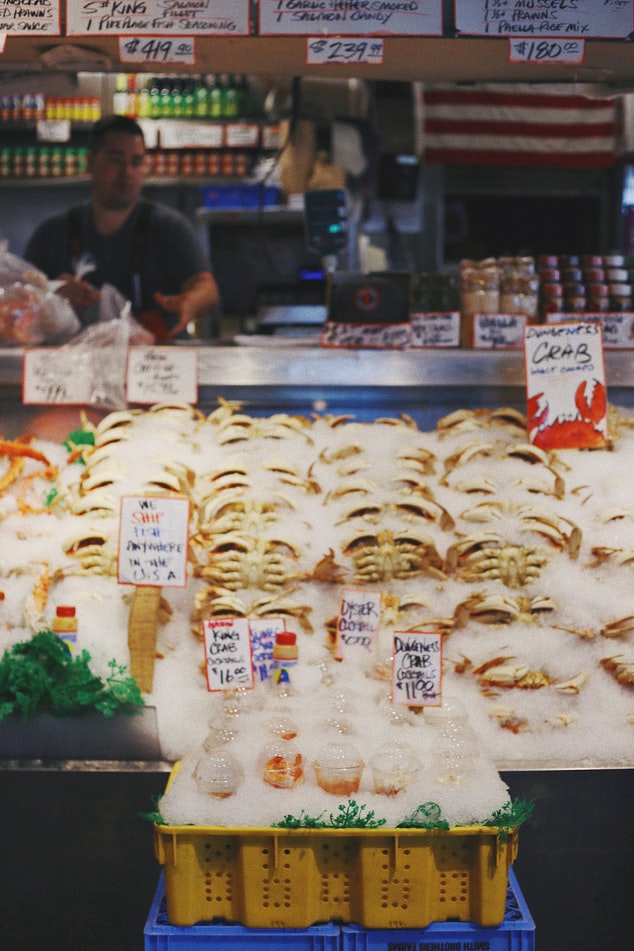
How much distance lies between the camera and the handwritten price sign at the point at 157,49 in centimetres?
247

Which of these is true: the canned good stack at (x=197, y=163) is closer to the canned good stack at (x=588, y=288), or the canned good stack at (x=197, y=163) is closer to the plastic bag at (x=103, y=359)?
the plastic bag at (x=103, y=359)

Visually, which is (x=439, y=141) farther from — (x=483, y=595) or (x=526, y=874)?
(x=526, y=874)

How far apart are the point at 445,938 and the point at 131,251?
12.0 ft

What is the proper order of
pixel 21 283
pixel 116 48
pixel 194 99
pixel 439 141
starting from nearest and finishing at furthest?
pixel 116 48, pixel 21 283, pixel 194 99, pixel 439 141

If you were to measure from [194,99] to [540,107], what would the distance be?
262cm

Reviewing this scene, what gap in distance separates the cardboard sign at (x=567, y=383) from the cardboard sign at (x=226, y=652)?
3.81 ft

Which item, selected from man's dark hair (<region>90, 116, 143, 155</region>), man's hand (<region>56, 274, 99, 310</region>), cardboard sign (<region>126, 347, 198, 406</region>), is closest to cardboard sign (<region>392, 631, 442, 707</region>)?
cardboard sign (<region>126, 347, 198, 406</region>)

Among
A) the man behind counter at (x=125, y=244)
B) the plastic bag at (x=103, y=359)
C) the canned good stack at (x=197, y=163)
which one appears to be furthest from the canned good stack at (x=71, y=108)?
the plastic bag at (x=103, y=359)

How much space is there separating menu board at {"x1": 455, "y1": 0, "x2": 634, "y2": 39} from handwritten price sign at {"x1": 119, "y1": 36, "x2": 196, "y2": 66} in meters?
0.69

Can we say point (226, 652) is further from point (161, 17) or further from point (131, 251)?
point (131, 251)

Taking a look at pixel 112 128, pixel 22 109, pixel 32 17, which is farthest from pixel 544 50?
pixel 22 109

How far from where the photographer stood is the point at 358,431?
9.61 ft

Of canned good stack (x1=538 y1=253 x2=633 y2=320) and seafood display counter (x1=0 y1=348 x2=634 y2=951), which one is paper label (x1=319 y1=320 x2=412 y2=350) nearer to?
canned good stack (x1=538 y1=253 x2=633 y2=320)

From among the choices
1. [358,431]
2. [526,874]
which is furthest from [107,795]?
[358,431]
